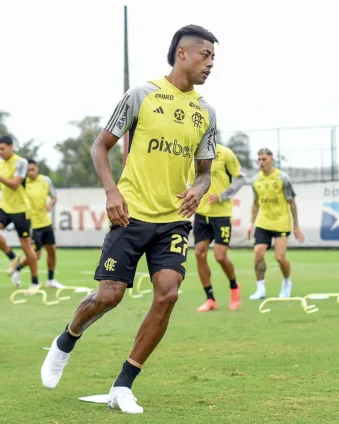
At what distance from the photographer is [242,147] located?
116ft

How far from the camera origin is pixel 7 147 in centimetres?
1555

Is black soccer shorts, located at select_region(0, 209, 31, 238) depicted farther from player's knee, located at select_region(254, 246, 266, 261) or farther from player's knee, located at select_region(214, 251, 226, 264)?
player's knee, located at select_region(214, 251, 226, 264)

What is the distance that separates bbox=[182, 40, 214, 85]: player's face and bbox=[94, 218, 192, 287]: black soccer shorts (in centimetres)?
103

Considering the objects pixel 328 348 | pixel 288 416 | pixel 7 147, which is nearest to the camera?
pixel 288 416

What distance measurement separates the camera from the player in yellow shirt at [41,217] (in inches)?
680

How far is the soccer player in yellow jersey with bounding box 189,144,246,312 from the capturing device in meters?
12.8

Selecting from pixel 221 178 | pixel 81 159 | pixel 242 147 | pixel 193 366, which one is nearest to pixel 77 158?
pixel 81 159

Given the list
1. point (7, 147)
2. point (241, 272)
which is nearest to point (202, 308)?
point (7, 147)

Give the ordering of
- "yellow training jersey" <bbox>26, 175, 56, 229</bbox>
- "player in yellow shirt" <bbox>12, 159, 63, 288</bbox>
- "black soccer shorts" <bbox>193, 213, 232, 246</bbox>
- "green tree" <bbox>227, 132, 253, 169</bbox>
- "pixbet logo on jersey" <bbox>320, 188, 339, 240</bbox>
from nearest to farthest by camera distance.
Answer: "black soccer shorts" <bbox>193, 213, 232, 246</bbox>, "player in yellow shirt" <bbox>12, 159, 63, 288</bbox>, "yellow training jersey" <bbox>26, 175, 56, 229</bbox>, "pixbet logo on jersey" <bbox>320, 188, 339, 240</bbox>, "green tree" <bbox>227, 132, 253, 169</bbox>

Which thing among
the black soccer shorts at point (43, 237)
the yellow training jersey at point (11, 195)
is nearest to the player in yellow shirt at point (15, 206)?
the yellow training jersey at point (11, 195)

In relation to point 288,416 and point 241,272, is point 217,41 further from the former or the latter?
point 241,272

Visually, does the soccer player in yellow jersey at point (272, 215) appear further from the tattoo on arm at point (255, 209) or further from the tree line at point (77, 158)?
the tree line at point (77, 158)

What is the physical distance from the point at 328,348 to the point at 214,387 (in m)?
2.17

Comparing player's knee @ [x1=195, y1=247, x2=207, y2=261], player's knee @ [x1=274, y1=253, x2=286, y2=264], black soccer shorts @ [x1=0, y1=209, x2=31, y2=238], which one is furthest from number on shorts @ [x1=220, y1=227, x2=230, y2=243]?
black soccer shorts @ [x1=0, y1=209, x2=31, y2=238]
